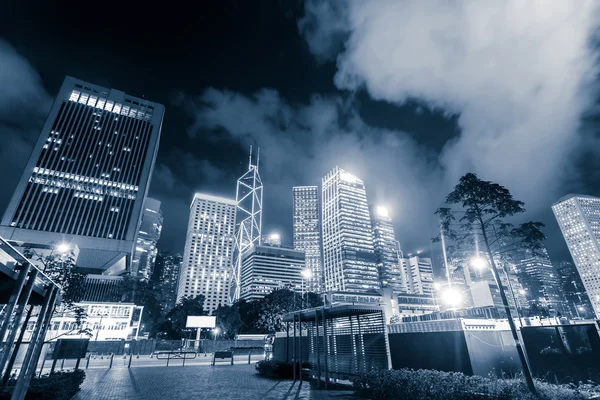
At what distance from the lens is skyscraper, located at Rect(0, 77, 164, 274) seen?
2753 inches

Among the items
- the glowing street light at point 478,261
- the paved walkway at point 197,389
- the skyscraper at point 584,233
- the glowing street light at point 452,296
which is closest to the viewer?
the paved walkway at point 197,389

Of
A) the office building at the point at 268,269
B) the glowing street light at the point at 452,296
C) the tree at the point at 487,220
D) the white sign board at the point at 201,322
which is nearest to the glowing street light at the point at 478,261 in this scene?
the tree at the point at 487,220

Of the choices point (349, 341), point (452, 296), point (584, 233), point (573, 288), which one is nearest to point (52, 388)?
point (349, 341)

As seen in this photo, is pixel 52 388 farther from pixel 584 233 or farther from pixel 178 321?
pixel 584 233

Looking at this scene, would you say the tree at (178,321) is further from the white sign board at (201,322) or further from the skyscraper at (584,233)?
the skyscraper at (584,233)

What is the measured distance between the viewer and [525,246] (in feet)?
46.9

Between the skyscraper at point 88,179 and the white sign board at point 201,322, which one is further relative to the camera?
the skyscraper at point 88,179

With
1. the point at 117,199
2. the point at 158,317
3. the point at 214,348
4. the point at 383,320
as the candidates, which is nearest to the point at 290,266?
the point at 158,317

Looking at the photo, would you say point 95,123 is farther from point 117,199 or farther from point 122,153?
point 117,199

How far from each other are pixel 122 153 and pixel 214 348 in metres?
64.5

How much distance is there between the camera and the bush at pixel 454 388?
9305mm

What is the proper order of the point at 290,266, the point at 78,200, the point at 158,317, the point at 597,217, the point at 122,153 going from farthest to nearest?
the point at 290,266 → the point at 597,217 → the point at 158,317 → the point at 122,153 → the point at 78,200

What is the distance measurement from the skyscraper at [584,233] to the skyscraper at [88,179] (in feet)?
673

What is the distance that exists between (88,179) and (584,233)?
234350 mm
